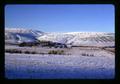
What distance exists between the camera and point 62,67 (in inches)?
108

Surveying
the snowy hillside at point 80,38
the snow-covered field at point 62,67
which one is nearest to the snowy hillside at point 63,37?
the snowy hillside at point 80,38

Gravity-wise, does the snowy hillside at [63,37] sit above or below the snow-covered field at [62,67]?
above

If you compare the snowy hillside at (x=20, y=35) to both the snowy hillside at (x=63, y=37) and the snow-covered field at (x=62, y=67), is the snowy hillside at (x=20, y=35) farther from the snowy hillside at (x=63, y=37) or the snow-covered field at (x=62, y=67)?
the snow-covered field at (x=62, y=67)

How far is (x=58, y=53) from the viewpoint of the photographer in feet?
9.04

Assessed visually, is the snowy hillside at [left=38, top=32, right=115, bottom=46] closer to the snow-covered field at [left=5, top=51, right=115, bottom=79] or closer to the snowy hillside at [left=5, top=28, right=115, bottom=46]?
the snowy hillside at [left=5, top=28, right=115, bottom=46]

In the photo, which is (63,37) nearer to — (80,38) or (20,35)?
(80,38)

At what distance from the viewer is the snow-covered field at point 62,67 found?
273 centimetres

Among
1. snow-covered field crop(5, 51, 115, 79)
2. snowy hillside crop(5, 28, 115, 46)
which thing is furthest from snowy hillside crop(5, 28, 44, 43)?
snow-covered field crop(5, 51, 115, 79)

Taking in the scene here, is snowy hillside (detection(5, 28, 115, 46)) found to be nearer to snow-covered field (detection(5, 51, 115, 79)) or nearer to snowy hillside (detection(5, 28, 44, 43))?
snowy hillside (detection(5, 28, 44, 43))

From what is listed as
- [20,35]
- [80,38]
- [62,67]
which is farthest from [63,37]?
[20,35]

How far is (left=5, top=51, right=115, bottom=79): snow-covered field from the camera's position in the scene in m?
2.73

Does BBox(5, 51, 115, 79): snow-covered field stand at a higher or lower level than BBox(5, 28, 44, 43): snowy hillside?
lower
